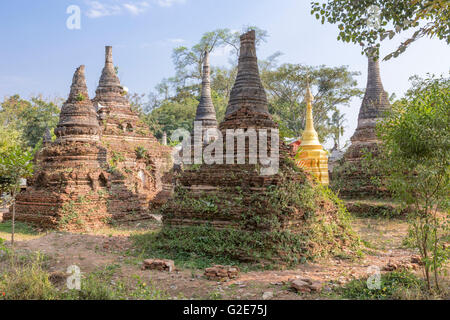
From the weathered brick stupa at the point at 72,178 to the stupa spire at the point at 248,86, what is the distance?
6.41 m

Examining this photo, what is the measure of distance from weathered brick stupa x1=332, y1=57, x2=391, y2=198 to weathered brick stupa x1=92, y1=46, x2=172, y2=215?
29.0 feet

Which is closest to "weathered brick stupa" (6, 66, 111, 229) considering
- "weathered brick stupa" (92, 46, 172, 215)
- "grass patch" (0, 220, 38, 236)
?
"grass patch" (0, 220, 38, 236)

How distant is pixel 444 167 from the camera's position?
595 cm

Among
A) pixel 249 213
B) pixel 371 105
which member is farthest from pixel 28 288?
pixel 371 105

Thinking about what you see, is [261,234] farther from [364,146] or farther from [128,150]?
[364,146]

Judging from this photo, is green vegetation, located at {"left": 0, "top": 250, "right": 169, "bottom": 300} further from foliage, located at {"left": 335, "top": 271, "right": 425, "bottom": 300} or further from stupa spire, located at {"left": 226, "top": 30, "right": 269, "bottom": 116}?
stupa spire, located at {"left": 226, "top": 30, "right": 269, "bottom": 116}

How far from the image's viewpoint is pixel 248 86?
1097 cm

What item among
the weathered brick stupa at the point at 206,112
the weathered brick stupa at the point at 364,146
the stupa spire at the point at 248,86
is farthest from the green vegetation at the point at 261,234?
the weathered brick stupa at the point at 206,112

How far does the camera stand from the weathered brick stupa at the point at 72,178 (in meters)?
13.2

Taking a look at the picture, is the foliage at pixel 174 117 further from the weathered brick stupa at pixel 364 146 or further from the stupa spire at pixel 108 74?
the weathered brick stupa at pixel 364 146

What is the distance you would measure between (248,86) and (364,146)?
419 inches

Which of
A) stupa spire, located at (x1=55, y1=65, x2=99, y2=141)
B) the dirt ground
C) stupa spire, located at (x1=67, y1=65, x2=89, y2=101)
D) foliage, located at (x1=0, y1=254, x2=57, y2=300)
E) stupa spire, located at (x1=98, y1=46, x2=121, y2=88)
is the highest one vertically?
stupa spire, located at (x1=98, y1=46, x2=121, y2=88)

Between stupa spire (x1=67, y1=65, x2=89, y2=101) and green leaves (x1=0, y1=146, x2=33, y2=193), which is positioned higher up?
stupa spire (x1=67, y1=65, x2=89, y2=101)

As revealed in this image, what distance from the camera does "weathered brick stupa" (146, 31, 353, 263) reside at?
847 centimetres
